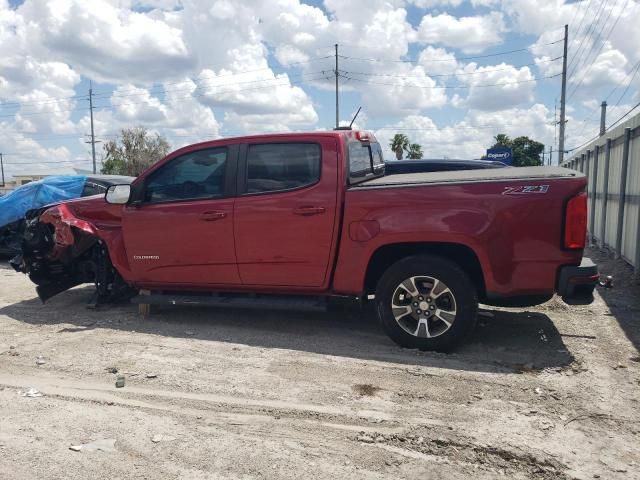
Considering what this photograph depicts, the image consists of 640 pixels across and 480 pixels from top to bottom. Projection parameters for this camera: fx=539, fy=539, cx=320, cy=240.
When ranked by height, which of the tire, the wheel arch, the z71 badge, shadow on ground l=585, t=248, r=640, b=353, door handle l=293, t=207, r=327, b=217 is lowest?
shadow on ground l=585, t=248, r=640, b=353

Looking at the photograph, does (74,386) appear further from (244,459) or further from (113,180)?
(113,180)

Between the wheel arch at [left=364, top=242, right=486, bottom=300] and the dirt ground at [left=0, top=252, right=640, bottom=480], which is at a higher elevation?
the wheel arch at [left=364, top=242, right=486, bottom=300]

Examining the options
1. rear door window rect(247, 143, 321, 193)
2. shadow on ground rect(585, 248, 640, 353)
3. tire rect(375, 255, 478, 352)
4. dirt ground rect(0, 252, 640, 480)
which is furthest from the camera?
shadow on ground rect(585, 248, 640, 353)

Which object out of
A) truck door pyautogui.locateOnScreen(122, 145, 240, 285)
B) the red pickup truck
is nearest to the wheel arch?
the red pickup truck

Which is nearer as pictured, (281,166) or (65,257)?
(281,166)

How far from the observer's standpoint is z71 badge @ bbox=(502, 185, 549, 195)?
4.24 meters

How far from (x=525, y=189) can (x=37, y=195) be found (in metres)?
9.59

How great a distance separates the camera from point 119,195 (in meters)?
5.76

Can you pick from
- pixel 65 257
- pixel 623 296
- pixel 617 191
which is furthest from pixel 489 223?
pixel 617 191

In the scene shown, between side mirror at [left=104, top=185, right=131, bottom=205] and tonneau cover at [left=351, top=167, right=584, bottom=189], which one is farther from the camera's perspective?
side mirror at [left=104, top=185, right=131, bottom=205]

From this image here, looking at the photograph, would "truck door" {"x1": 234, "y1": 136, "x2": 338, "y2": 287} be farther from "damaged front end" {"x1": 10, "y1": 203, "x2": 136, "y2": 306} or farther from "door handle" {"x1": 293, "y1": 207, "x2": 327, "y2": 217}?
"damaged front end" {"x1": 10, "y1": 203, "x2": 136, "y2": 306}

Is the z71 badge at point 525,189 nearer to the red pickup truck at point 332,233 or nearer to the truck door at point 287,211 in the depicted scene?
the red pickup truck at point 332,233

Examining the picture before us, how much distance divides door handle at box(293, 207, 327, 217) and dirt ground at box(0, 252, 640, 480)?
4.09ft

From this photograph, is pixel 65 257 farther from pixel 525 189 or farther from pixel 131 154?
pixel 131 154
